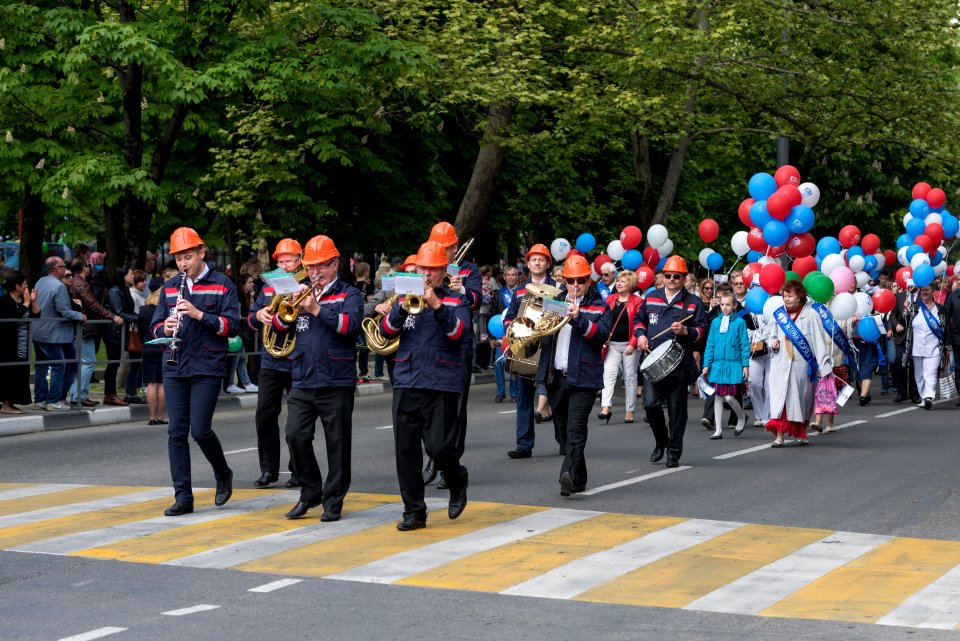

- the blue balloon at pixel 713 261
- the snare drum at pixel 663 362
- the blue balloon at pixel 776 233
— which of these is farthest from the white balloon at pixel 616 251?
the snare drum at pixel 663 362

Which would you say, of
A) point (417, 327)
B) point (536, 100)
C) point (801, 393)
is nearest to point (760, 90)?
point (536, 100)

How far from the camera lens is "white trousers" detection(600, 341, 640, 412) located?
18.4 m

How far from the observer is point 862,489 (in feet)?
40.6

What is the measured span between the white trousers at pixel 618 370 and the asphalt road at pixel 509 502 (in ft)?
1.40

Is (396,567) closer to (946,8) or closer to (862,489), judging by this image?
(862,489)

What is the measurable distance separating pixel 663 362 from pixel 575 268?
2.40m

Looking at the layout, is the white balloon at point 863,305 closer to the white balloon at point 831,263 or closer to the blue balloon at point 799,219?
the white balloon at point 831,263

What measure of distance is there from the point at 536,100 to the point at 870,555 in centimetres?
1786

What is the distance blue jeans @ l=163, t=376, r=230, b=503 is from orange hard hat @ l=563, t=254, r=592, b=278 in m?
2.76

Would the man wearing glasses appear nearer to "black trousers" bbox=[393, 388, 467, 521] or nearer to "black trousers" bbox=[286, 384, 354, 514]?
"black trousers" bbox=[286, 384, 354, 514]

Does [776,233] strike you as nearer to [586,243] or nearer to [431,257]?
[586,243]

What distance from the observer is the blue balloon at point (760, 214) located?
61.4 ft

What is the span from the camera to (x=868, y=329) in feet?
68.0

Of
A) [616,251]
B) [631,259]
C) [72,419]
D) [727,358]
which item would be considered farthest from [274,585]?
[616,251]
